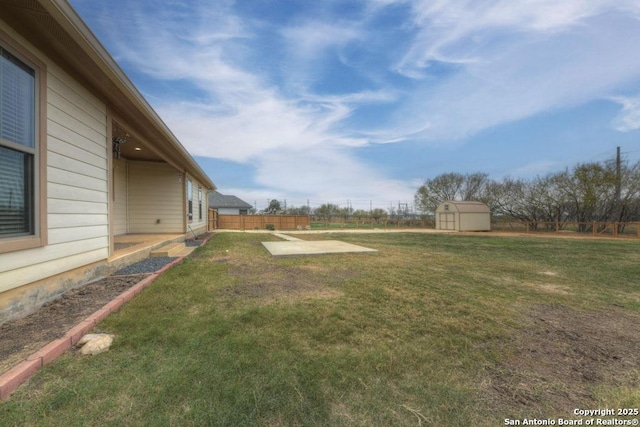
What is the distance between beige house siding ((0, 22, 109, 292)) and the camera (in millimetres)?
2689

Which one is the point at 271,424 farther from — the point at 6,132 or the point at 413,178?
the point at 413,178

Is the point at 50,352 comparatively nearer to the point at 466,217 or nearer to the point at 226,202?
the point at 466,217

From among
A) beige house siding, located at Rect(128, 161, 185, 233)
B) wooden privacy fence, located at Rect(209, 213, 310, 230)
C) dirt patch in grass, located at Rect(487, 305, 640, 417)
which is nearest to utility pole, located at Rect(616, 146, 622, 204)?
wooden privacy fence, located at Rect(209, 213, 310, 230)

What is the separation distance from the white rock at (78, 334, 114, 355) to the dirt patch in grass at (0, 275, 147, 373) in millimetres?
238

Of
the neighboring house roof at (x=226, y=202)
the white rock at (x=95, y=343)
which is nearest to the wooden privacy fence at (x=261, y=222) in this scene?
the neighboring house roof at (x=226, y=202)

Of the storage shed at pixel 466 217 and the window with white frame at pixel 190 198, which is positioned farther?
the storage shed at pixel 466 217

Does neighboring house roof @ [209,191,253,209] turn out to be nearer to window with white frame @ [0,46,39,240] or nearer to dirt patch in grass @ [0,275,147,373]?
dirt patch in grass @ [0,275,147,373]

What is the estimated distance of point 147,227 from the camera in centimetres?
880

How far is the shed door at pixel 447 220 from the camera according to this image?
2301 centimetres

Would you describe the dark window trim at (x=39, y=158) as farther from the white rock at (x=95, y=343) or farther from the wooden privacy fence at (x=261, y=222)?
the wooden privacy fence at (x=261, y=222)

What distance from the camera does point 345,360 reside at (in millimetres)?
1896

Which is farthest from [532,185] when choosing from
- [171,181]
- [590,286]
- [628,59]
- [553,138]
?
[171,181]

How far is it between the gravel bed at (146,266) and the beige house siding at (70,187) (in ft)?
1.57

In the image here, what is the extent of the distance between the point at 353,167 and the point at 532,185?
55.0 feet
